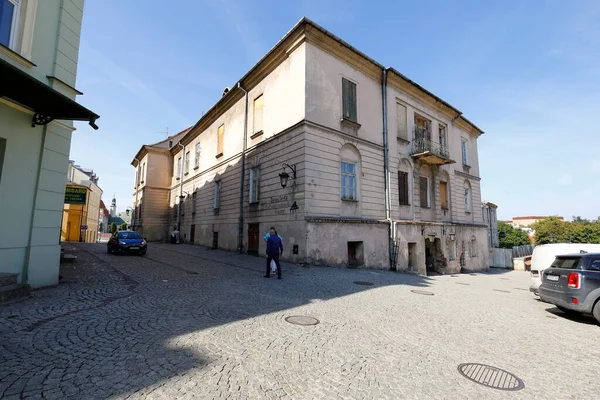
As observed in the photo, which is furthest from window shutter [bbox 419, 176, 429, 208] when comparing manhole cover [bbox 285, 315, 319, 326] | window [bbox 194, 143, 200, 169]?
window [bbox 194, 143, 200, 169]

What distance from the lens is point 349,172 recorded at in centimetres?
Answer: 1620

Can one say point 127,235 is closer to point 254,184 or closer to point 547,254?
point 254,184

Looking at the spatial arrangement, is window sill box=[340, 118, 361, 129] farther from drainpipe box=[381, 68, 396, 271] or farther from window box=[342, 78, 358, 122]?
drainpipe box=[381, 68, 396, 271]

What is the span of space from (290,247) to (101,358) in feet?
34.9

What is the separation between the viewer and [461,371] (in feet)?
13.4

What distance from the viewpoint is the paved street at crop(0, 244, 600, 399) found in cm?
337

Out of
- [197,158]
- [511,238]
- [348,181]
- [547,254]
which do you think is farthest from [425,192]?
[511,238]

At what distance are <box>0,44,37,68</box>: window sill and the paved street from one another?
5.60 metres

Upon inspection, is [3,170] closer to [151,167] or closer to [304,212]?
[304,212]

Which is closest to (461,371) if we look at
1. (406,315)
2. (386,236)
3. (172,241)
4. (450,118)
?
(406,315)

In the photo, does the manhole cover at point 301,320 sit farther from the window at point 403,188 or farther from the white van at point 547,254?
the window at point 403,188

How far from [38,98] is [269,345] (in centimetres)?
752

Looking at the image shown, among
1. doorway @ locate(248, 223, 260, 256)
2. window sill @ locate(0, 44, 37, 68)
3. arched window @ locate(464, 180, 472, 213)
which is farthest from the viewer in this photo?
arched window @ locate(464, 180, 472, 213)

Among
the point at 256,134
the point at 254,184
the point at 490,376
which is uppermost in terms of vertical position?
the point at 256,134
